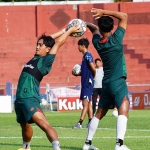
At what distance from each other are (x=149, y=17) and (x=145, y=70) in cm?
551

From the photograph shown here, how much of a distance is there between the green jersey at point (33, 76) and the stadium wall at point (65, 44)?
3421 cm

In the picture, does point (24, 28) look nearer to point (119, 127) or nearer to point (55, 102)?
point (55, 102)

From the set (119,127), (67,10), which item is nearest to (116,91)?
(119,127)

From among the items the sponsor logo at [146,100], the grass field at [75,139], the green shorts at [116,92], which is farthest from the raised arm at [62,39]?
the sponsor logo at [146,100]

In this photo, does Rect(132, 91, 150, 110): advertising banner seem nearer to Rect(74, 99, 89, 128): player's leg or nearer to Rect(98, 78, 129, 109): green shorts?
Rect(74, 99, 89, 128): player's leg

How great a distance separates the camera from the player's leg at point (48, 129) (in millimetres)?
9406

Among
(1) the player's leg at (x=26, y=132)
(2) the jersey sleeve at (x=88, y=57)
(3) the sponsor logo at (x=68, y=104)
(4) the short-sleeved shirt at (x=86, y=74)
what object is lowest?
(3) the sponsor logo at (x=68, y=104)

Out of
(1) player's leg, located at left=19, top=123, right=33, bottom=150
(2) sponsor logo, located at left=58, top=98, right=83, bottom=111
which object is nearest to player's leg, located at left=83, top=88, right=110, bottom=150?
(1) player's leg, located at left=19, top=123, right=33, bottom=150

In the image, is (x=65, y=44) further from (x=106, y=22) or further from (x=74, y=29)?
(x=74, y=29)

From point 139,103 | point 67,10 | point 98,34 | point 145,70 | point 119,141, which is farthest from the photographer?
point 67,10

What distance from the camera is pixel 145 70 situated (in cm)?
4631

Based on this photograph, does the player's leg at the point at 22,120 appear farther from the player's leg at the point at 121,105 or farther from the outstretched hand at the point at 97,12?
the outstretched hand at the point at 97,12

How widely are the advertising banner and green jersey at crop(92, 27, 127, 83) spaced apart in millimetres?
18305

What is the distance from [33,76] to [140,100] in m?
19.7
